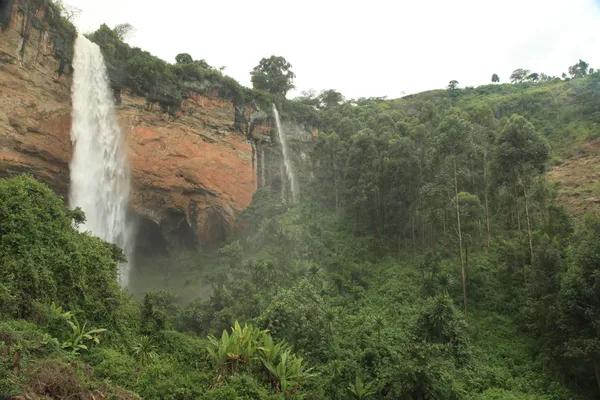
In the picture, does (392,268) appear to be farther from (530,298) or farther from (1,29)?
(1,29)

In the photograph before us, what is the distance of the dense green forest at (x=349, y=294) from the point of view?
940cm

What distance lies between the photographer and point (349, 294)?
19.4 metres

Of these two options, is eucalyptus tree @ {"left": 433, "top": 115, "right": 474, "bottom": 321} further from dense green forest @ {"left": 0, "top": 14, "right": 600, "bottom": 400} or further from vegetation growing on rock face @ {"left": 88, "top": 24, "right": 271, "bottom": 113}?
vegetation growing on rock face @ {"left": 88, "top": 24, "right": 271, "bottom": 113}

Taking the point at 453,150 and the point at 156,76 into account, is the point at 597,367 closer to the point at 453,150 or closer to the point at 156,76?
the point at 453,150

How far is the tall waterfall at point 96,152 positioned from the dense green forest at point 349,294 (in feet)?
6.01

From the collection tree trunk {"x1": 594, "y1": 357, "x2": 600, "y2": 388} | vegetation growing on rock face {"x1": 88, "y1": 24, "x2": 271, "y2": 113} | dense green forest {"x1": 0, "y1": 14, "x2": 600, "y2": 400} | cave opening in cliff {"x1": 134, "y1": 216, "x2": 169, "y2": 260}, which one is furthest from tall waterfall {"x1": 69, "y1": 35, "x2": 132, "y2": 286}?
tree trunk {"x1": 594, "y1": 357, "x2": 600, "y2": 388}

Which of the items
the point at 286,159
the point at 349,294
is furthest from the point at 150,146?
the point at 349,294

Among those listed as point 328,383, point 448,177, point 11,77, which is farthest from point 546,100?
point 11,77

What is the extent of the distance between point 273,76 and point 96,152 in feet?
63.9

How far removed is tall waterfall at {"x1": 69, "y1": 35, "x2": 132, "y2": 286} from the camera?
891 inches

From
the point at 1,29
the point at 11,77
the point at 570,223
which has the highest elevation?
the point at 1,29

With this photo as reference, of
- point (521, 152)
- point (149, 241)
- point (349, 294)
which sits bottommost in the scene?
point (349, 294)

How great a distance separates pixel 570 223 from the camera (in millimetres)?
18266

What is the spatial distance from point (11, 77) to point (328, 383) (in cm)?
1953
